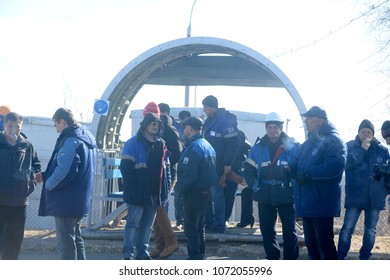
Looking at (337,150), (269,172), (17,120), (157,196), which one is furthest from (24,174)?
(337,150)

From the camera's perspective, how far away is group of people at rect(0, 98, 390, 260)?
21.0ft

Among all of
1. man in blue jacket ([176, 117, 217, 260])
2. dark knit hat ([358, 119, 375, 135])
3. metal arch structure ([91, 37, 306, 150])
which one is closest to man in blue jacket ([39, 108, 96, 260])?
man in blue jacket ([176, 117, 217, 260])

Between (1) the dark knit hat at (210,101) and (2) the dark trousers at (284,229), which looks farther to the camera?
(1) the dark knit hat at (210,101)

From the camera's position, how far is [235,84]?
11219 mm

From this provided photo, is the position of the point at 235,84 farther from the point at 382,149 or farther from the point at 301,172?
the point at 301,172

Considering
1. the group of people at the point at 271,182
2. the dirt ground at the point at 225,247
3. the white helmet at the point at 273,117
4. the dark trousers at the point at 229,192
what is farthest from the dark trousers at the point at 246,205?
the white helmet at the point at 273,117

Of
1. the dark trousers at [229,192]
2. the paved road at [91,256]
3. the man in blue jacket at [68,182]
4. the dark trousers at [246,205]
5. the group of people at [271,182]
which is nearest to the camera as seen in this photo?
the man in blue jacket at [68,182]

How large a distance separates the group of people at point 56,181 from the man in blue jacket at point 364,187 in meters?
2.80

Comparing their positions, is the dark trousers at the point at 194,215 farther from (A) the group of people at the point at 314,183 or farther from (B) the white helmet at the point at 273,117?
(B) the white helmet at the point at 273,117

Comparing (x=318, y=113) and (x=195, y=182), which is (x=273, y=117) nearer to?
(x=318, y=113)

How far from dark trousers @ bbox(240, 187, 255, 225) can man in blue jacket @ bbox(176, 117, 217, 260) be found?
219 cm

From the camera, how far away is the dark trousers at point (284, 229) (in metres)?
7.25
